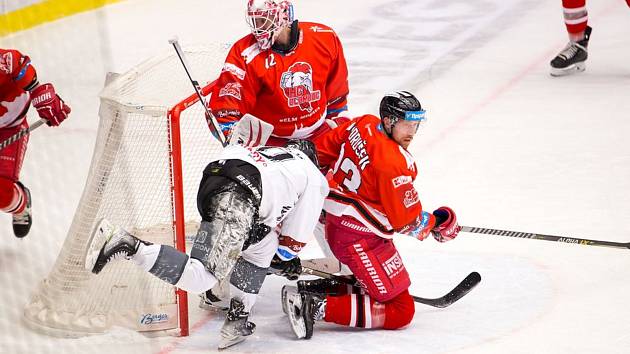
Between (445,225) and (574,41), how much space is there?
9.93ft

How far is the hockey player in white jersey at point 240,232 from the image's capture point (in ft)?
10.4

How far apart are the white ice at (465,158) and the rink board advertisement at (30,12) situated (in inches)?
1.7

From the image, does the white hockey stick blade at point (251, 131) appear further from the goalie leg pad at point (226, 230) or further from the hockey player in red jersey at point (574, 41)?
the hockey player in red jersey at point (574, 41)

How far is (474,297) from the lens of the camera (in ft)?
12.8

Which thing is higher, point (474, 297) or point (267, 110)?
point (267, 110)

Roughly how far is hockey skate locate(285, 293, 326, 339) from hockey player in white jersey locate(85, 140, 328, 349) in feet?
0.30

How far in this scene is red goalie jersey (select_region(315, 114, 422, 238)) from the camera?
350cm

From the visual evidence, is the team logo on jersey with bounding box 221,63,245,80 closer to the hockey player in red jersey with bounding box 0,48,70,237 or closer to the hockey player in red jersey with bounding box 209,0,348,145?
the hockey player in red jersey with bounding box 209,0,348,145

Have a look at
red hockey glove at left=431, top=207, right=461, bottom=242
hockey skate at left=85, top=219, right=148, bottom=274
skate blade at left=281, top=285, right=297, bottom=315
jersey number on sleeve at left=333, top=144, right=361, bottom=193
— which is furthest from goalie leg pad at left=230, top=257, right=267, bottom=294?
red hockey glove at left=431, top=207, right=461, bottom=242

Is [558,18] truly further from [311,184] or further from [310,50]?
[311,184]

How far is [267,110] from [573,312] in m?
1.19

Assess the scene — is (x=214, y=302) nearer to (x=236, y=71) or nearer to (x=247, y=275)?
(x=247, y=275)

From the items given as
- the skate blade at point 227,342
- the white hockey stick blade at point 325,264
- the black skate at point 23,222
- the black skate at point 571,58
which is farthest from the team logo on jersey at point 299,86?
the black skate at point 571,58

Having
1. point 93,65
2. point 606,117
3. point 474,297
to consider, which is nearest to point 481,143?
point 606,117
